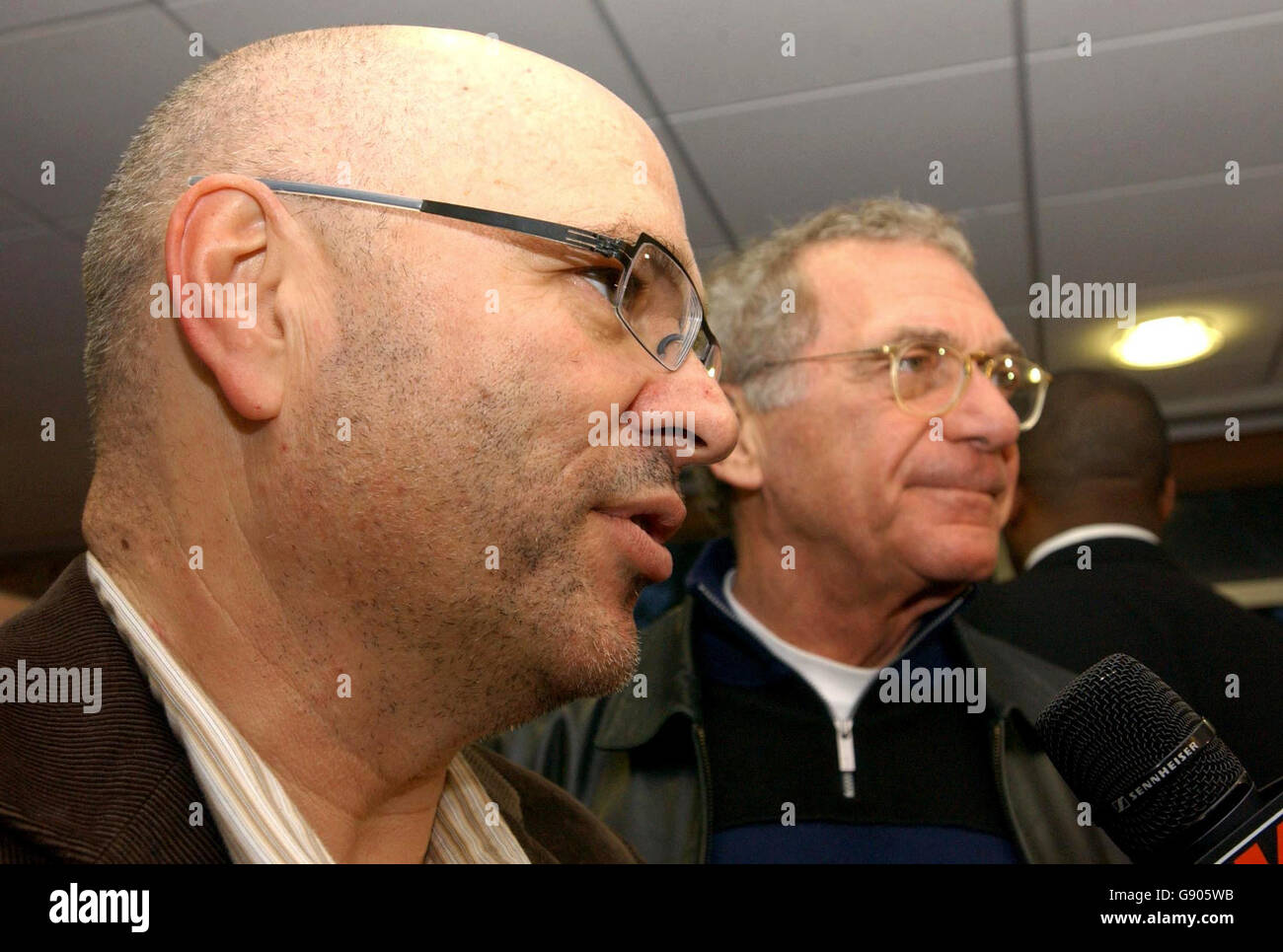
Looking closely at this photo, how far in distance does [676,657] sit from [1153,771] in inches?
30.5

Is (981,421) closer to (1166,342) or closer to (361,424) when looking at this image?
(361,424)

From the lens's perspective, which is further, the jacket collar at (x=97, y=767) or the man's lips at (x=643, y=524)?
the man's lips at (x=643, y=524)

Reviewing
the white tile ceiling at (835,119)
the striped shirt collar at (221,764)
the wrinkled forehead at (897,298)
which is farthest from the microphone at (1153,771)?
the white tile ceiling at (835,119)

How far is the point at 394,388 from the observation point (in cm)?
72

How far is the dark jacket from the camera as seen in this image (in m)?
1.15

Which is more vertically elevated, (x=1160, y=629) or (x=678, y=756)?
(x=1160, y=629)

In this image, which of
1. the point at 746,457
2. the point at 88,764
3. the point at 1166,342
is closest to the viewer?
the point at 88,764

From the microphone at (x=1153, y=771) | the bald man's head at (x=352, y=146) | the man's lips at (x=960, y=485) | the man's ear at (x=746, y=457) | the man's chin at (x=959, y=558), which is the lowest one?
the microphone at (x=1153, y=771)

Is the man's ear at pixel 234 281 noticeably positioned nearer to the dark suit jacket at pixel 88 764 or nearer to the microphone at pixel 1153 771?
the dark suit jacket at pixel 88 764

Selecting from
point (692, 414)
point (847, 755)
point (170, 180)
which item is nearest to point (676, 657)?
point (847, 755)

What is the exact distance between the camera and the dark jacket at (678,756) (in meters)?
1.15

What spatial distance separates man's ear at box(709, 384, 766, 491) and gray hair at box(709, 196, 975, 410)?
0.7 inches
